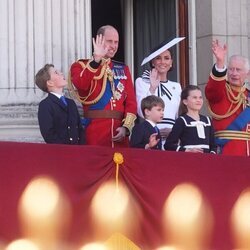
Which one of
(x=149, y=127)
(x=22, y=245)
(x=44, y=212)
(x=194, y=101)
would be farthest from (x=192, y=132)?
(x=22, y=245)

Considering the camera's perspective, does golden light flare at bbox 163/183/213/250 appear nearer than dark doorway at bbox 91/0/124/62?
Yes

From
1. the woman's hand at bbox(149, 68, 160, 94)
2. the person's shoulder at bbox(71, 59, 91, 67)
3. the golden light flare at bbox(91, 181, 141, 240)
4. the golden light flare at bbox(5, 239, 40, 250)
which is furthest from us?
the woman's hand at bbox(149, 68, 160, 94)

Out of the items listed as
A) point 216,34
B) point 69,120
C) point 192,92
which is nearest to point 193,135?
point 192,92

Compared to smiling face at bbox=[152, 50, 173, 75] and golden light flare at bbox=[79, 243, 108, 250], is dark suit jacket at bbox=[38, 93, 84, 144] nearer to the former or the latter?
golden light flare at bbox=[79, 243, 108, 250]

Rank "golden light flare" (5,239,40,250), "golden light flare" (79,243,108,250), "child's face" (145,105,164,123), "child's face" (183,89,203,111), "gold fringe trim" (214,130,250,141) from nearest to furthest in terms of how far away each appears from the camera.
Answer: "golden light flare" (5,239,40,250) → "golden light flare" (79,243,108,250) → "child's face" (145,105,164,123) → "child's face" (183,89,203,111) → "gold fringe trim" (214,130,250,141)

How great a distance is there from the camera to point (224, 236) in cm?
→ 1077

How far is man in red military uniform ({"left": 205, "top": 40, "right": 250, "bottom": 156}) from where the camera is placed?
11.8 meters

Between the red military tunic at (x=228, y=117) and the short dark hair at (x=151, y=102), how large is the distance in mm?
703

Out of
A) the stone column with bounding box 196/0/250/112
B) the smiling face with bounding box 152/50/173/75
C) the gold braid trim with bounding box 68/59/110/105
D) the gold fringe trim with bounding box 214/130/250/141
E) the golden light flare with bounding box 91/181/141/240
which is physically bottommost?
the golden light flare with bounding box 91/181/141/240

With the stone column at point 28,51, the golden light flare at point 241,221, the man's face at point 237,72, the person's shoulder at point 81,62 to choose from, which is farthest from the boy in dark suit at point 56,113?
the man's face at point 237,72

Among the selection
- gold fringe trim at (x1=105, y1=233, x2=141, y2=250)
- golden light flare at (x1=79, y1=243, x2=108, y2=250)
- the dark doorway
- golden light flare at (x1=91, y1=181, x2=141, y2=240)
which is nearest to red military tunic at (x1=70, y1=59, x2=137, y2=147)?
golden light flare at (x1=91, y1=181, x2=141, y2=240)

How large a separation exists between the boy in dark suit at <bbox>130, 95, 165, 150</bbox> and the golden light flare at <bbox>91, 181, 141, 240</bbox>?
Answer: 0.92 metres

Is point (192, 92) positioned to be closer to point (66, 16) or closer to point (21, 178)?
point (66, 16)

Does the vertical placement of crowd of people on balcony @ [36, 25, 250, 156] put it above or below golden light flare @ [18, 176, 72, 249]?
above
